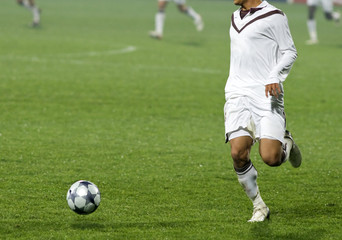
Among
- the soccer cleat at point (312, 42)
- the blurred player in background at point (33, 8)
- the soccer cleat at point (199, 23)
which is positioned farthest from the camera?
the blurred player in background at point (33, 8)

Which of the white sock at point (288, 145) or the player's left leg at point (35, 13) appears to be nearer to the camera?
the white sock at point (288, 145)

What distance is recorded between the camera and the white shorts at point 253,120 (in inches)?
238

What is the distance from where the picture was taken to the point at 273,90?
234 inches

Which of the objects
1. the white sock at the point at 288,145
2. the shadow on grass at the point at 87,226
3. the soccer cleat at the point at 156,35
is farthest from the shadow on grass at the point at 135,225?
the soccer cleat at the point at 156,35

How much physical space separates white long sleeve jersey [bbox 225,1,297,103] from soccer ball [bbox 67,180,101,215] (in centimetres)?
137

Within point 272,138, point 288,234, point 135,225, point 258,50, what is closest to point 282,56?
point 258,50

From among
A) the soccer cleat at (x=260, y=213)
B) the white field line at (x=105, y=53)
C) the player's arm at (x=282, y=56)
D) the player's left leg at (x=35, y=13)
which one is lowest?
the player's left leg at (x=35, y=13)

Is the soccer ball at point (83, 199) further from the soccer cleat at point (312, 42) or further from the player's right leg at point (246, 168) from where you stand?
the soccer cleat at point (312, 42)

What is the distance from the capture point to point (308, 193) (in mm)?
7168

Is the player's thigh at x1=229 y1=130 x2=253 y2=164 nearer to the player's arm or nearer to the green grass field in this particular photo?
the player's arm

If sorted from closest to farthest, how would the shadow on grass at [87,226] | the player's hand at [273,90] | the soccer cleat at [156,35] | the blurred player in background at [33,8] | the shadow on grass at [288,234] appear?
the shadow on grass at [288,234] < the shadow on grass at [87,226] < the player's hand at [273,90] < the soccer cleat at [156,35] < the blurred player in background at [33,8]

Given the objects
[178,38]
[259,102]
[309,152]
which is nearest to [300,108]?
[309,152]

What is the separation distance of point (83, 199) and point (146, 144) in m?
3.59

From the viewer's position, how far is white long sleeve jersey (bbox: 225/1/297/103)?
6.16 m
